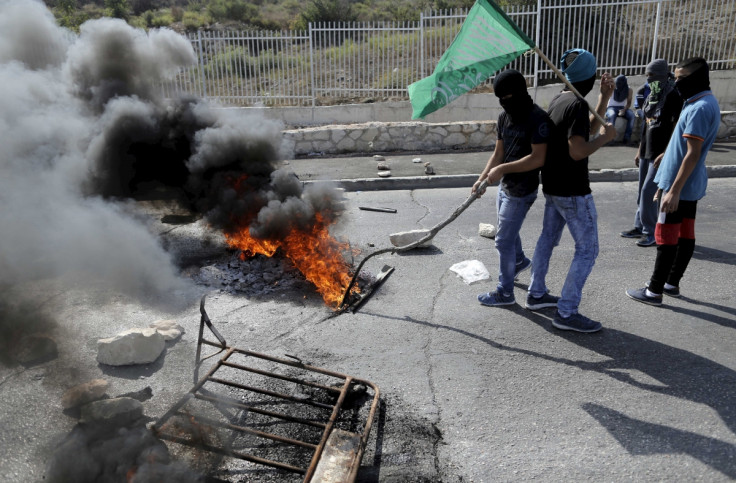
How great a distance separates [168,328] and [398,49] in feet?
32.6

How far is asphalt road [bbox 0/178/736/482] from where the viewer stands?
2.83m

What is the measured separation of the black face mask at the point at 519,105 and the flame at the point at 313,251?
211 centimetres

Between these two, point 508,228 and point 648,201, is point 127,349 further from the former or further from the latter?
point 648,201

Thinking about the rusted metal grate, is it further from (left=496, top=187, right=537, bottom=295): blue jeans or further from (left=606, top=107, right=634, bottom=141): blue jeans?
(left=606, top=107, right=634, bottom=141): blue jeans

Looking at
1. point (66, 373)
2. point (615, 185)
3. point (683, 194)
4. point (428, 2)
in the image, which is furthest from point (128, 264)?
point (428, 2)

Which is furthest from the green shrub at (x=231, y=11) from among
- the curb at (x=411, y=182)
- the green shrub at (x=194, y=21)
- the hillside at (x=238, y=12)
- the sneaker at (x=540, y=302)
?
the sneaker at (x=540, y=302)

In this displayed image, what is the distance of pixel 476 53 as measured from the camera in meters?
4.11

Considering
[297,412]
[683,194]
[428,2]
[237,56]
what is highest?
[428,2]

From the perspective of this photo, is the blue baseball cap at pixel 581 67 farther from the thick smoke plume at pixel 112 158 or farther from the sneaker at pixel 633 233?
the sneaker at pixel 633 233

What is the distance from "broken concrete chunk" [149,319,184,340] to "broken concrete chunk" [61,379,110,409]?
801 mm

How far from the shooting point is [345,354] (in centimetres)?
393

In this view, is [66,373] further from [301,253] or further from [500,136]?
[500,136]

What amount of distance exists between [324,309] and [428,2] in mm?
24021

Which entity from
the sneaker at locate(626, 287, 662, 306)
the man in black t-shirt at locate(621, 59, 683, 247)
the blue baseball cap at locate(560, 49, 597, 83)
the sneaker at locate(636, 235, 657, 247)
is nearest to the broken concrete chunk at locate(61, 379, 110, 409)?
the blue baseball cap at locate(560, 49, 597, 83)
